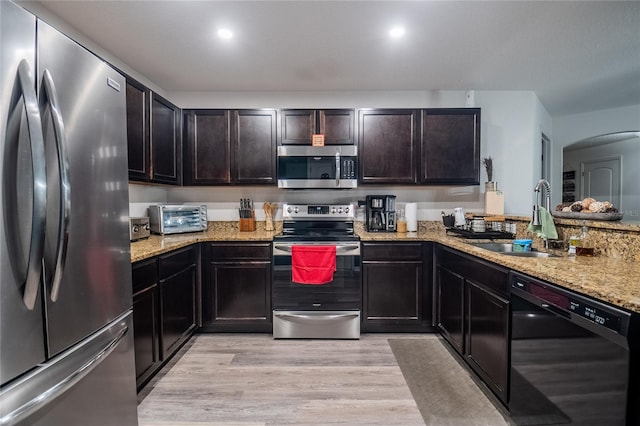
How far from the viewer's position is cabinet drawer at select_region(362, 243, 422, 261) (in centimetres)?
272

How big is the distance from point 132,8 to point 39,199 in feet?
5.63

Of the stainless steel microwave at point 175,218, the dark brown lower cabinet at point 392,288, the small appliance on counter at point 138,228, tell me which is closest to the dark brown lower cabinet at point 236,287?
the stainless steel microwave at point 175,218

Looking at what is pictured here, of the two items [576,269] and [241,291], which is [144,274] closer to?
[241,291]

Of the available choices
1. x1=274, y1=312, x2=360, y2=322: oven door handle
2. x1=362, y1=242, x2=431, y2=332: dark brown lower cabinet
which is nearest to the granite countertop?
x1=362, y1=242, x2=431, y2=332: dark brown lower cabinet

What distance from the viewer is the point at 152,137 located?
8.21ft

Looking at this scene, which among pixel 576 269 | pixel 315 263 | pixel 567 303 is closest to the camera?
pixel 567 303

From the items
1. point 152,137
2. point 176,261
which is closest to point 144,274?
point 176,261

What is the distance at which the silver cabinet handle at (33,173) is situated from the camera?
2.68 ft

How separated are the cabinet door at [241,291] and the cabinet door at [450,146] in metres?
1.94

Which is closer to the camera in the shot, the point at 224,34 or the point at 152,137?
the point at 224,34

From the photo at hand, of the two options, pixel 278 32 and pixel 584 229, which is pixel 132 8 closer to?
pixel 278 32

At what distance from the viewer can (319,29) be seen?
83.4 inches

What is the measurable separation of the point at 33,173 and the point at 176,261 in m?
1.55

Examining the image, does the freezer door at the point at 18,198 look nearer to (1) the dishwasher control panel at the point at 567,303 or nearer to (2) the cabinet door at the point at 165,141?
(2) the cabinet door at the point at 165,141
